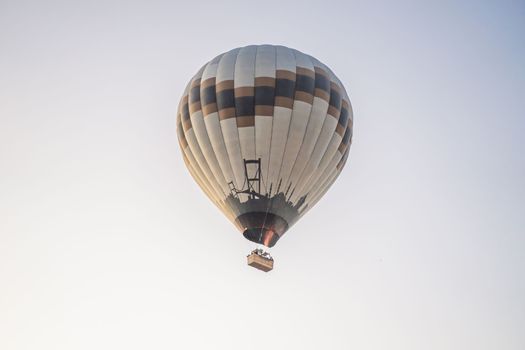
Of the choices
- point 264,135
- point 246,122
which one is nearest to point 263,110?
point 246,122

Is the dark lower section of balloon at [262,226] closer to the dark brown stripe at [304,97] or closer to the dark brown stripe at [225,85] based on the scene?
the dark brown stripe at [304,97]

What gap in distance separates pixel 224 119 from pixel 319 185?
11.9 feet

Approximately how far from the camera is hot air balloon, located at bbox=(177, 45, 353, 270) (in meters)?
20.5

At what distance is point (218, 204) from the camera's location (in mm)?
21625

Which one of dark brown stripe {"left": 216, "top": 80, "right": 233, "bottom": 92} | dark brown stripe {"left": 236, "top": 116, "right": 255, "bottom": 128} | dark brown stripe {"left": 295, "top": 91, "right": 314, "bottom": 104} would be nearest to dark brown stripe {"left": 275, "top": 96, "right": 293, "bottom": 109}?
dark brown stripe {"left": 295, "top": 91, "right": 314, "bottom": 104}

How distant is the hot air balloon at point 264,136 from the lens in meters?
20.5

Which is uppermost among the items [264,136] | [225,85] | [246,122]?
[225,85]

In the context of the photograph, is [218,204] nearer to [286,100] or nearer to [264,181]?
[264,181]

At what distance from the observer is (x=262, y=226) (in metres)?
20.3

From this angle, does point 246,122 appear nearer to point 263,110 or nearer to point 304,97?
point 263,110

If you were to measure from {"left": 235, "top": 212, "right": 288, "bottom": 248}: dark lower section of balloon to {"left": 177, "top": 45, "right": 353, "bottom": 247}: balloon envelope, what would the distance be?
29 mm

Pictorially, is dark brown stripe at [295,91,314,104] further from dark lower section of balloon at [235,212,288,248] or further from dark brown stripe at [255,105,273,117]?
dark lower section of balloon at [235,212,288,248]

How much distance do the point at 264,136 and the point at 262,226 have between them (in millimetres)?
2673

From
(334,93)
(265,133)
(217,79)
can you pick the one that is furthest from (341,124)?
(217,79)
